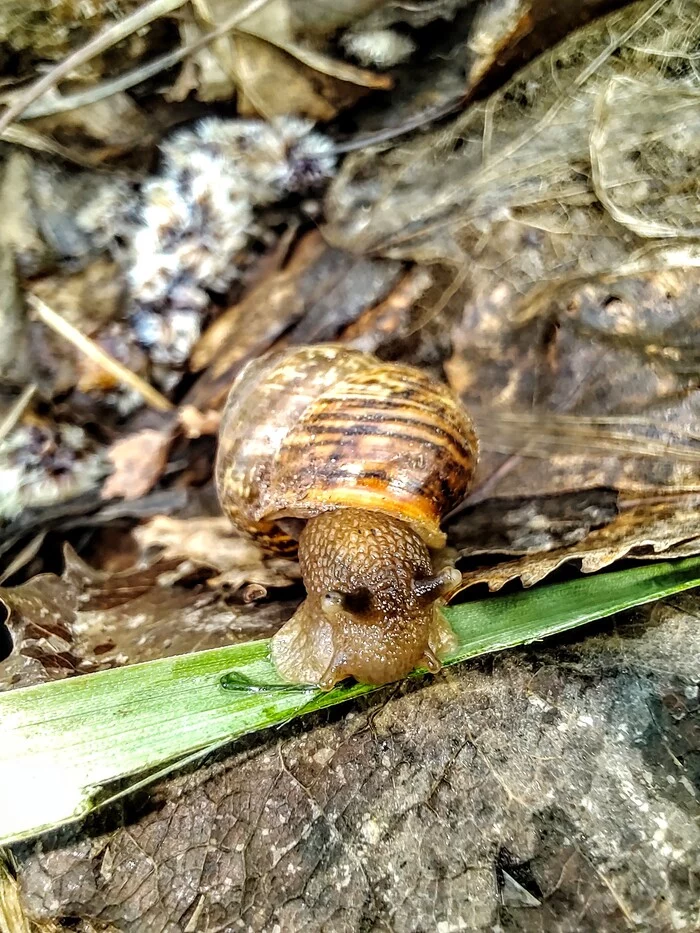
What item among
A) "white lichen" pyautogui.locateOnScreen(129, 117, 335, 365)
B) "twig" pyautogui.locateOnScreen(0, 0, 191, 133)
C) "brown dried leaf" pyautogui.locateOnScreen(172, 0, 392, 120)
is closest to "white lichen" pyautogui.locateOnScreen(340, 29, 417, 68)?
"brown dried leaf" pyautogui.locateOnScreen(172, 0, 392, 120)

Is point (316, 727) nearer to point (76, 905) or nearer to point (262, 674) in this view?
point (262, 674)

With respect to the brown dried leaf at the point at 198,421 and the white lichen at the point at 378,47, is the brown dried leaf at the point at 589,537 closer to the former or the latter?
the brown dried leaf at the point at 198,421

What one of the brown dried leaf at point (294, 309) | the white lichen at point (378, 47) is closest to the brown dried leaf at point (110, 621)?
the brown dried leaf at point (294, 309)

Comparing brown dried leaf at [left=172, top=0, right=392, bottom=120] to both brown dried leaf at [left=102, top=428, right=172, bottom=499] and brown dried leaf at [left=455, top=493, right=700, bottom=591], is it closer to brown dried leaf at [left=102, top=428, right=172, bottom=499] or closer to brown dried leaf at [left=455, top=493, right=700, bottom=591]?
brown dried leaf at [left=102, top=428, right=172, bottom=499]

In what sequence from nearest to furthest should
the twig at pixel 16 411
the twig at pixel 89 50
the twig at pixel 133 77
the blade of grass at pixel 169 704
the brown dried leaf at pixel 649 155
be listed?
1. the blade of grass at pixel 169 704
2. the brown dried leaf at pixel 649 155
3. the twig at pixel 89 50
4. the twig at pixel 133 77
5. the twig at pixel 16 411

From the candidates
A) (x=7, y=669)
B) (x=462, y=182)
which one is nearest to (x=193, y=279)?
(x=462, y=182)

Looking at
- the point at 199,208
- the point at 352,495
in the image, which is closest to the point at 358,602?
the point at 352,495

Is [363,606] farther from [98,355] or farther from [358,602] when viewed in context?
[98,355]
